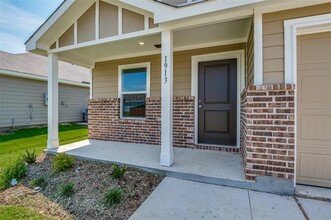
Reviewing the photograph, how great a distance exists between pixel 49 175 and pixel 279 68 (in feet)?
13.6

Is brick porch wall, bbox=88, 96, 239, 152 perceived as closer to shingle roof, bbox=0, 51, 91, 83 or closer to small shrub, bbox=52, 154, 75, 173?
small shrub, bbox=52, 154, 75, 173

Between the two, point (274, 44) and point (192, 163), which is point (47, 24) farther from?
point (274, 44)

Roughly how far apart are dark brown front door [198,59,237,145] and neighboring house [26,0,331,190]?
2 centimetres

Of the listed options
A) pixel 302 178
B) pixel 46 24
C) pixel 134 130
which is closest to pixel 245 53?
pixel 302 178

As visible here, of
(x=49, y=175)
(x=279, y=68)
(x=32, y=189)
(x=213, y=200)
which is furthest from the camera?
(x=49, y=175)

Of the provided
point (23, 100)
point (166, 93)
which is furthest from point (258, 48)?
point (23, 100)

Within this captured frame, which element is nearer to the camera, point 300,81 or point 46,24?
point 300,81

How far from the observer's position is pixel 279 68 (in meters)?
2.52

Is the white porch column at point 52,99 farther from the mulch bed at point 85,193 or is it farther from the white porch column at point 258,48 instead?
the white porch column at point 258,48

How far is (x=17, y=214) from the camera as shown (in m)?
2.19

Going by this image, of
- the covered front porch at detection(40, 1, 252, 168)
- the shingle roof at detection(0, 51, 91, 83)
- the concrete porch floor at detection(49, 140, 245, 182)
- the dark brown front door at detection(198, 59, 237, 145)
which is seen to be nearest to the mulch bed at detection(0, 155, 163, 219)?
the concrete porch floor at detection(49, 140, 245, 182)

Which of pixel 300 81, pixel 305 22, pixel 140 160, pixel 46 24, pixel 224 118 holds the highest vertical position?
pixel 46 24

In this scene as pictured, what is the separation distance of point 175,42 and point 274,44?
231 centimetres

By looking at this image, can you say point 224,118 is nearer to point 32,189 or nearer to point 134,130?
point 134,130
